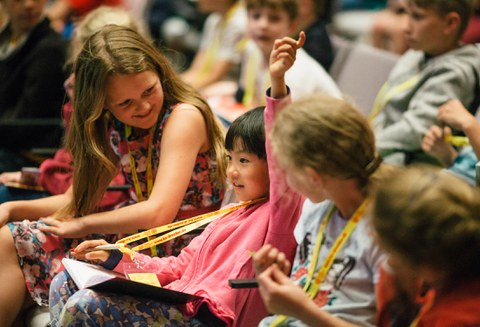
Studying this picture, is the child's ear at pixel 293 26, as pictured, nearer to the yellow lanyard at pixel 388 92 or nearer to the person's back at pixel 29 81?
the yellow lanyard at pixel 388 92

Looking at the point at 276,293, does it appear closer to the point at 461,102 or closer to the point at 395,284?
the point at 395,284

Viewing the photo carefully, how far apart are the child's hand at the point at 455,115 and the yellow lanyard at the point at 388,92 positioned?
1.11 ft

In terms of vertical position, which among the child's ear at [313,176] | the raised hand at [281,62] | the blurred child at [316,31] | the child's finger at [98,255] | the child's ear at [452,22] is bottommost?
the blurred child at [316,31]

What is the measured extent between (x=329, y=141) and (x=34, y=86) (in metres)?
2.24

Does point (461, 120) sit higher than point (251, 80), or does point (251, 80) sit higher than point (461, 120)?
point (461, 120)

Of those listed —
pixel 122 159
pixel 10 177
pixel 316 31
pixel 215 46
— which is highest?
pixel 122 159

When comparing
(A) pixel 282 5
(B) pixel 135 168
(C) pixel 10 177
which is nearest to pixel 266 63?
(A) pixel 282 5

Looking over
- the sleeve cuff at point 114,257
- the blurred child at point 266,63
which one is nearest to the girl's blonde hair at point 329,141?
the sleeve cuff at point 114,257

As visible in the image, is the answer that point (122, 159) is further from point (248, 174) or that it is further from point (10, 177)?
point (10, 177)

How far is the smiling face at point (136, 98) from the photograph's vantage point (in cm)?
246

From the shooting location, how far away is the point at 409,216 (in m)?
1.59

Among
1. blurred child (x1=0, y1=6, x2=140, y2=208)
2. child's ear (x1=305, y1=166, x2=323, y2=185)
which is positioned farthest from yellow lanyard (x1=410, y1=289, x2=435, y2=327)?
blurred child (x1=0, y1=6, x2=140, y2=208)

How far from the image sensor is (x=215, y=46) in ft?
16.2

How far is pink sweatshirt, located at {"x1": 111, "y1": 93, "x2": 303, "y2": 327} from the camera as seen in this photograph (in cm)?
208
